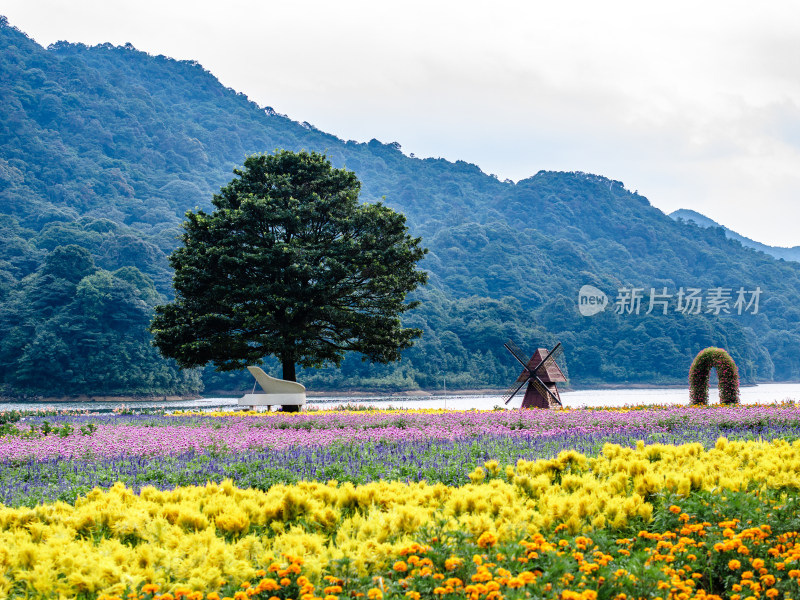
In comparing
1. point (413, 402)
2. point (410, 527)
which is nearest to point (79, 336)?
point (413, 402)

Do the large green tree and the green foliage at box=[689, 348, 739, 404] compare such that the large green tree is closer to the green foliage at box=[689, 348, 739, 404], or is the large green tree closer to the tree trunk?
the tree trunk

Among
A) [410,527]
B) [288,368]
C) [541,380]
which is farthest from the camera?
[541,380]

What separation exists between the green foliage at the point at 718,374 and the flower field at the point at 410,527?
1461 centimetres

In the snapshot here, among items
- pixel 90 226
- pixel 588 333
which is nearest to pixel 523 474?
pixel 90 226

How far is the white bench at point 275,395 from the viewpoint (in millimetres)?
22219

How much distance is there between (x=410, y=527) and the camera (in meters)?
4.84

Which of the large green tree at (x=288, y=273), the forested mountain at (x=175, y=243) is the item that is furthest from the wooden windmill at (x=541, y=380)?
the forested mountain at (x=175, y=243)

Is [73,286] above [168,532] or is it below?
above

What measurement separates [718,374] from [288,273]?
14377mm

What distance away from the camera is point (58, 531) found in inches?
203

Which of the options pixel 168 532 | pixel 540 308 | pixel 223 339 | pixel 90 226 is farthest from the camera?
pixel 540 308

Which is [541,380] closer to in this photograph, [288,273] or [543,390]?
[543,390]

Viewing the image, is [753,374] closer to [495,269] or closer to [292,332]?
[495,269]

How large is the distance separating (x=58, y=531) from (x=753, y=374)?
12558 centimetres
